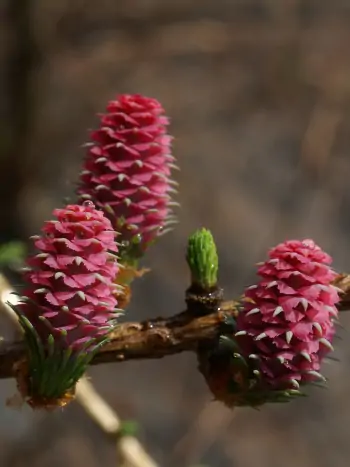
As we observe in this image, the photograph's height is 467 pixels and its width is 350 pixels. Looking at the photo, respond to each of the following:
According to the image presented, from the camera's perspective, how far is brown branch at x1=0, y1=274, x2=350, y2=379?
1.32 ft

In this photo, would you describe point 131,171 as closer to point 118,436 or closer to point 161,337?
point 161,337

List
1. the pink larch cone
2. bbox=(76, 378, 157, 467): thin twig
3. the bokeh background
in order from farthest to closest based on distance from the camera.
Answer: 1. the bokeh background
2. bbox=(76, 378, 157, 467): thin twig
3. the pink larch cone

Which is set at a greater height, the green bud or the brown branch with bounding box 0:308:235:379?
the green bud

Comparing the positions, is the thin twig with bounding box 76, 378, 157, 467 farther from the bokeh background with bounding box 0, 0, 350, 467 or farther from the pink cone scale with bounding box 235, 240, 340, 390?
the bokeh background with bounding box 0, 0, 350, 467

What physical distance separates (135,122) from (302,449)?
1.12 meters

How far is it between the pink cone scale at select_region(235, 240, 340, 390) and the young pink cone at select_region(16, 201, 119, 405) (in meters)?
0.07

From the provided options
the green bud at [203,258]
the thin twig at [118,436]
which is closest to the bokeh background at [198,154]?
the thin twig at [118,436]

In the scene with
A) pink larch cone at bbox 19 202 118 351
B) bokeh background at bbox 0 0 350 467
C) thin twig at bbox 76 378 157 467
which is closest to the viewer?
pink larch cone at bbox 19 202 118 351

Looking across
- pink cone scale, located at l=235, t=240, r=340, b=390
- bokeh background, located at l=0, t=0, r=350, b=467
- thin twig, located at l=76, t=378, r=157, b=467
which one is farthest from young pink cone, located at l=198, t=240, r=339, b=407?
bokeh background, located at l=0, t=0, r=350, b=467

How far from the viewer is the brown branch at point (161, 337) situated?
40 centimetres

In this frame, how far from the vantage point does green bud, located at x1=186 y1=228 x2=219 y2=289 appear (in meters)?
0.41

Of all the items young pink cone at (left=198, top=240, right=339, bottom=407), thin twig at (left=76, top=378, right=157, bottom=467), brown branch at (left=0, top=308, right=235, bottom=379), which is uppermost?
young pink cone at (left=198, top=240, right=339, bottom=407)

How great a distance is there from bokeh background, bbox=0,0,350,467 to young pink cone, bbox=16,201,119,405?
3.59ft

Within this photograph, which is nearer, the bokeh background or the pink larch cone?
the pink larch cone
